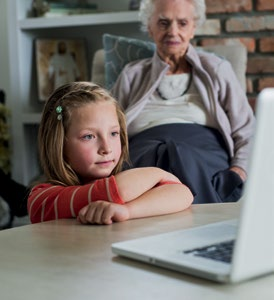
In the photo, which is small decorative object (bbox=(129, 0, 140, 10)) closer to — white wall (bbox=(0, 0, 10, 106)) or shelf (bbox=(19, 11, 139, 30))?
shelf (bbox=(19, 11, 139, 30))

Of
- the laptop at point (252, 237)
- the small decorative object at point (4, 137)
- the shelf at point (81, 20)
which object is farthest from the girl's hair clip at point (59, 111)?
the small decorative object at point (4, 137)

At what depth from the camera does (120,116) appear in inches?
66.4

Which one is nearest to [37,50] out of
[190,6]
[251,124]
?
[190,6]

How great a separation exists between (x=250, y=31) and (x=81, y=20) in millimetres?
869

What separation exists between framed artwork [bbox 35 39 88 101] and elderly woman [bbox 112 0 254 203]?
91 cm

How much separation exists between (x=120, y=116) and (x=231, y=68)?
1.41 meters

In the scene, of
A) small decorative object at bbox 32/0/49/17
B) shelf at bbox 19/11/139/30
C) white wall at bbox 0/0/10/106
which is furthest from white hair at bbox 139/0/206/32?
white wall at bbox 0/0/10/106

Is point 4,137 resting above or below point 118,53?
below

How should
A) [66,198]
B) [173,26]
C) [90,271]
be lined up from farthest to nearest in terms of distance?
[173,26] < [66,198] < [90,271]

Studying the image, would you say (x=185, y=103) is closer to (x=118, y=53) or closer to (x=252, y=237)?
(x=118, y=53)

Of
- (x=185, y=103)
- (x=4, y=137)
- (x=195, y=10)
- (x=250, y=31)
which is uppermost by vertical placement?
(x=195, y=10)

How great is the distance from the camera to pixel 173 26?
9.84ft

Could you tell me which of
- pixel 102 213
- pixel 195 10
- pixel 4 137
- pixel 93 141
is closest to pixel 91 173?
pixel 93 141

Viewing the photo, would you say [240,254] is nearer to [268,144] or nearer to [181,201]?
[268,144]
